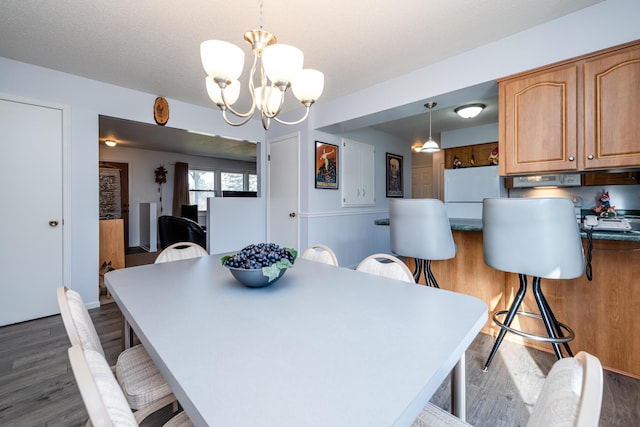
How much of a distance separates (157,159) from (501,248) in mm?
7107

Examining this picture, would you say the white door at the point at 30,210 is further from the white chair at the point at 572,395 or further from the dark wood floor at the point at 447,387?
the white chair at the point at 572,395

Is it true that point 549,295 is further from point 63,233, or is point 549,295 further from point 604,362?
point 63,233

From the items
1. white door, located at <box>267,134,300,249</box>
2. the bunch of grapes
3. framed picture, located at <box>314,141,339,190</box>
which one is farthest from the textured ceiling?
→ the bunch of grapes

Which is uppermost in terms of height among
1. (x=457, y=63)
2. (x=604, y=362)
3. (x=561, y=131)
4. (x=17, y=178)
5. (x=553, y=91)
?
(x=457, y=63)

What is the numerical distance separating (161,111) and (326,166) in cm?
205

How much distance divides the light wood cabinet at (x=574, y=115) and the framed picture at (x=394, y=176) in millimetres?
3035

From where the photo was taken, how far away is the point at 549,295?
77.8 inches

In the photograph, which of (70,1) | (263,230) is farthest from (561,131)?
(263,230)

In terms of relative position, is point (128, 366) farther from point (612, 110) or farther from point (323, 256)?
point (612, 110)

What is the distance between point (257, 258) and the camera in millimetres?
1232

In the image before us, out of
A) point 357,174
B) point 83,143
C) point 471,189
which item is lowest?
point 471,189

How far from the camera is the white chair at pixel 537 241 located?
1511 millimetres

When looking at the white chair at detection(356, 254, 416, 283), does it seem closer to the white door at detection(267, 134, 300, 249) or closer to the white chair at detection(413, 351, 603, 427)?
the white chair at detection(413, 351, 603, 427)

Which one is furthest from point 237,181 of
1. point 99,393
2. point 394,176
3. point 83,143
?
point 99,393
